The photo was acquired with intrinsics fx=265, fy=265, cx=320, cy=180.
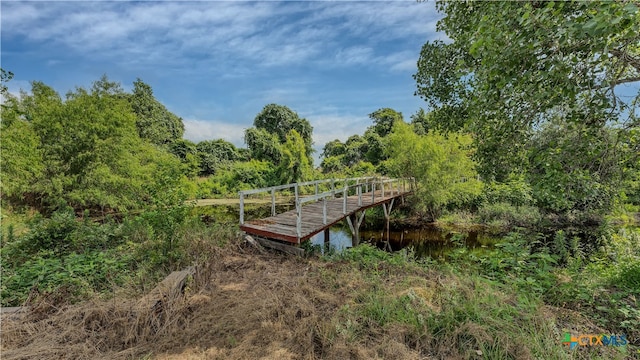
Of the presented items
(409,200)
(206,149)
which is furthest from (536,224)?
(206,149)

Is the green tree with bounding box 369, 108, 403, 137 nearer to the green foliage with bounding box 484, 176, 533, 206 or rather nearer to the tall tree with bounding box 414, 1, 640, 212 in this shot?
the green foliage with bounding box 484, 176, 533, 206

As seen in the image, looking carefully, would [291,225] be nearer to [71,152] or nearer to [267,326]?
[267,326]

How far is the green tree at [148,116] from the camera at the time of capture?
1964 cm

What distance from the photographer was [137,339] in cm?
272

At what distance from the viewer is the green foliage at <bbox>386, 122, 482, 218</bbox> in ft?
41.8

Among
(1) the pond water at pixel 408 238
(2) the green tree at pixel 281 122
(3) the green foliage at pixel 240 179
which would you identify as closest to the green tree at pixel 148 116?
(3) the green foliage at pixel 240 179

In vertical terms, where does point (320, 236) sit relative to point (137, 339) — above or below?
below

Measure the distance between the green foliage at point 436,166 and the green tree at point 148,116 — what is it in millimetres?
16908

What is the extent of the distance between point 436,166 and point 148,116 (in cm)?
2105

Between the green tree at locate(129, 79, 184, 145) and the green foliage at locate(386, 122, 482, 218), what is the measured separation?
16.9 m

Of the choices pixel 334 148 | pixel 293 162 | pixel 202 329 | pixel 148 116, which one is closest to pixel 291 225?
pixel 202 329

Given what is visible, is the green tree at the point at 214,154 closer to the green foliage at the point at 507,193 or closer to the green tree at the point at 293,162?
the green tree at the point at 293,162

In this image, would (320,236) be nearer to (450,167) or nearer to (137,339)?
(450,167)

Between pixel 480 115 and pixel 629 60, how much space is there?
1.31 meters
